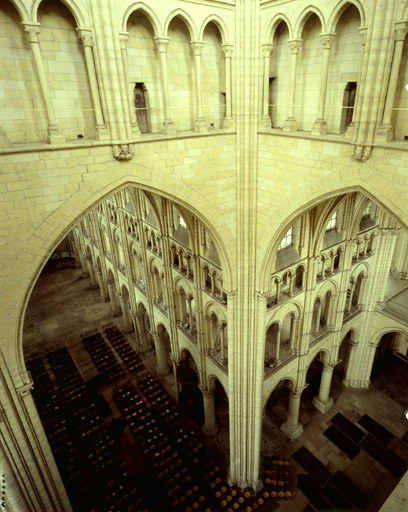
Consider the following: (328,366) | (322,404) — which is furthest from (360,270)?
(322,404)

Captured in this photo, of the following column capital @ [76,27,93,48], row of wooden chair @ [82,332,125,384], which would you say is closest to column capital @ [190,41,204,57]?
column capital @ [76,27,93,48]

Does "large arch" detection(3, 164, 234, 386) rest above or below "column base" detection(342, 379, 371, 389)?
above

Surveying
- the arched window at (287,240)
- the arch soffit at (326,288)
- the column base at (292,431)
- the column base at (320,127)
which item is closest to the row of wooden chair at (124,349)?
the column base at (292,431)

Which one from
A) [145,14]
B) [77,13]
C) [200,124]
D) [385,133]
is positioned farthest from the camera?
[200,124]

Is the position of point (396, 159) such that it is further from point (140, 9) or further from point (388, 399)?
point (388, 399)

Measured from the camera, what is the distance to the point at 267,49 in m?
8.73

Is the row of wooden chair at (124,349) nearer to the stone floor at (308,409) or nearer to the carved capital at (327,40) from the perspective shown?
the stone floor at (308,409)

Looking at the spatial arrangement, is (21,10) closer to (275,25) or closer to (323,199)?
(275,25)

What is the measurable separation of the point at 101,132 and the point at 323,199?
17.6ft

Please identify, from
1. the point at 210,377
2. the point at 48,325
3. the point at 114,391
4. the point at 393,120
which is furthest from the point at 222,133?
the point at 48,325

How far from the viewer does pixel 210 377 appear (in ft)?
50.8

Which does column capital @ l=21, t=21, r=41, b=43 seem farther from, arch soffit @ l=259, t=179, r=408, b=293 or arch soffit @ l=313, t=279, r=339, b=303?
arch soffit @ l=313, t=279, r=339, b=303

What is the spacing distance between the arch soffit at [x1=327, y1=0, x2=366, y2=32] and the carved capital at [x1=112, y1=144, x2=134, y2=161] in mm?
4902

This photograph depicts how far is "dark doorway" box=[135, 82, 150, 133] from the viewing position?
8.39 m
